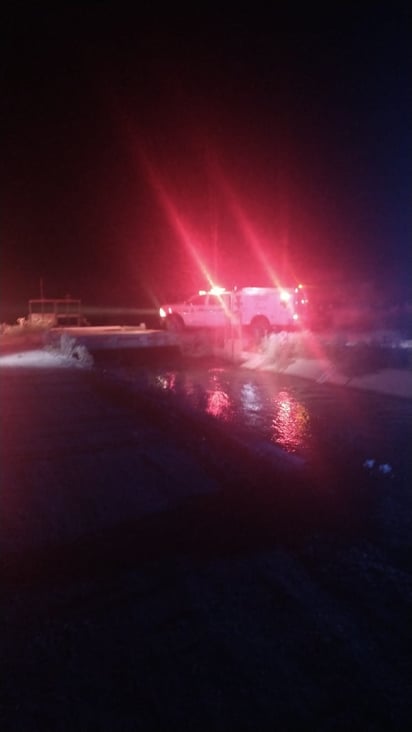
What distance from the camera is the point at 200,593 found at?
4.96 m

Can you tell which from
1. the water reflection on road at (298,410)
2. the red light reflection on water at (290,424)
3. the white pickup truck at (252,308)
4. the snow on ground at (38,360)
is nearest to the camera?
the water reflection on road at (298,410)

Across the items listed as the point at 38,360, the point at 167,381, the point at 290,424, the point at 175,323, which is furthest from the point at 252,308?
the point at 290,424

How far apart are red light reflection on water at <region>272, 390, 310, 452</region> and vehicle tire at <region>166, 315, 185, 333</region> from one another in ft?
40.8

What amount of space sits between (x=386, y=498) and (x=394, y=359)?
9.36 metres

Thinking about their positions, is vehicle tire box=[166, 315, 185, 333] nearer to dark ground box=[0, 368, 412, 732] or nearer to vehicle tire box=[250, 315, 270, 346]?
vehicle tire box=[250, 315, 270, 346]

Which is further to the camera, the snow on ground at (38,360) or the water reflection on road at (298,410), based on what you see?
the snow on ground at (38,360)

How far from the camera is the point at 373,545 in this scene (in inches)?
233

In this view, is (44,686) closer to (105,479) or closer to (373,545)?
(373,545)

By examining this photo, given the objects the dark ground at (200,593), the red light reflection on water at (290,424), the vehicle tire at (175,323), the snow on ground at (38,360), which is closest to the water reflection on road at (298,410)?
the red light reflection on water at (290,424)

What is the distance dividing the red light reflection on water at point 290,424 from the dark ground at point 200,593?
117cm

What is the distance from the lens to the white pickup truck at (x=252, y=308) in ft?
75.2

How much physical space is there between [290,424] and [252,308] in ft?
41.0

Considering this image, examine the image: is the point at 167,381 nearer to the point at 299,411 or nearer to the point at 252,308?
the point at 299,411

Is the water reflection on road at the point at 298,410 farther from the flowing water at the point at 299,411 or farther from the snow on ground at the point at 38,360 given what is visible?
the snow on ground at the point at 38,360
